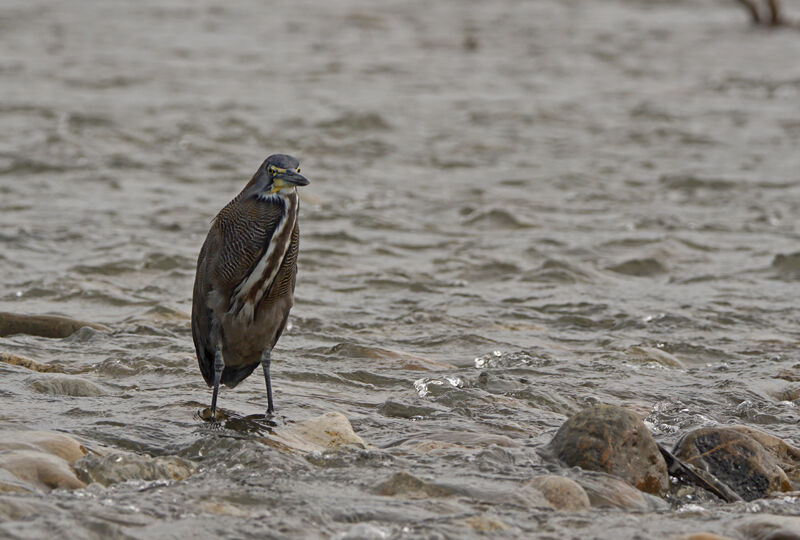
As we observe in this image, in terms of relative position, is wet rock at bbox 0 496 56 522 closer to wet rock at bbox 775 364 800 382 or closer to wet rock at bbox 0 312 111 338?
wet rock at bbox 0 312 111 338

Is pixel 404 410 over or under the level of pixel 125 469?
under

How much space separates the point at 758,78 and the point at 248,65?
7.96 meters

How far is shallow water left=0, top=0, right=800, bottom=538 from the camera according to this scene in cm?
543

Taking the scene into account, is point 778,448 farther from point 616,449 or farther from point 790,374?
point 790,374

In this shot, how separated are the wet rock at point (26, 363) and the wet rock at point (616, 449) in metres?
2.91

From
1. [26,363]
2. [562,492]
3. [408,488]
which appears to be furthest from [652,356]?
[26,363]

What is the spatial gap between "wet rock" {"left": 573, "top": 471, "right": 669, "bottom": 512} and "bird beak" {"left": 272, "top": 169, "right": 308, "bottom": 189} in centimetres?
184

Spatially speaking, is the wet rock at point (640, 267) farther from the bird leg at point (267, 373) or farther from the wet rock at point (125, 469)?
the wet rock at point (125, 469)

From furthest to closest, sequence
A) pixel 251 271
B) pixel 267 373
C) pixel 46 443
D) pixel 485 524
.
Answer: pixel 267 373 < pixel 251 271 < pixel 46 443 < pixel 485 524

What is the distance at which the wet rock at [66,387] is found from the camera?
6.23m

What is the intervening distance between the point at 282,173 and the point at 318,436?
48.6 inches

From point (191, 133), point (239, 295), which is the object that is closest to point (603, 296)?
point (239, 295)

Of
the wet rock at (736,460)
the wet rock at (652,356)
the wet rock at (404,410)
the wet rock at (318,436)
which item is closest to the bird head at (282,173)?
the wet rock at (318,436)

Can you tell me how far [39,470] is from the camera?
4938mm
